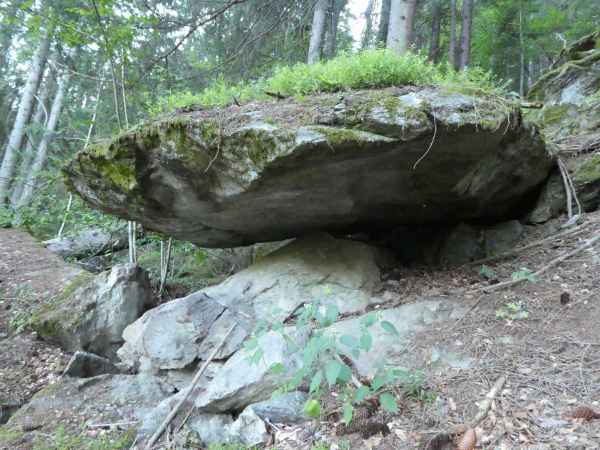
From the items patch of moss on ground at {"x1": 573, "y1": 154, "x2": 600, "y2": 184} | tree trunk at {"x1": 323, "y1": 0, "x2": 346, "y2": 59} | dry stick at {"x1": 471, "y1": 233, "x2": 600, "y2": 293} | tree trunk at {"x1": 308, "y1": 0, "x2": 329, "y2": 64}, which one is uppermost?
tree trunk at {"x1": 323, "y1": 0, "x2": 346, "y2": 59}

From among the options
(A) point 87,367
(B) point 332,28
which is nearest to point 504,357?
(A) point 87,367

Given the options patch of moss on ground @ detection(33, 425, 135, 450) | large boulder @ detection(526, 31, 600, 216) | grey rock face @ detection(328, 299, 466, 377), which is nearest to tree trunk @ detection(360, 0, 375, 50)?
large boulder @ detection(526, 31, 600, 216)

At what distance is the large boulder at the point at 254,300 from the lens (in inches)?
179

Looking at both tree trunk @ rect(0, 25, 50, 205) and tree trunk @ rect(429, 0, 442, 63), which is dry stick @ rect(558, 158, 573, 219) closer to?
tree trunk @ rect(429, 0, 442, 63)

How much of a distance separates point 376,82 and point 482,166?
1645 millimetres

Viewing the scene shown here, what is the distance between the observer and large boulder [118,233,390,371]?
14.9 ft

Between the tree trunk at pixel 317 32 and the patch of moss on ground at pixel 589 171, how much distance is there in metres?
5.65

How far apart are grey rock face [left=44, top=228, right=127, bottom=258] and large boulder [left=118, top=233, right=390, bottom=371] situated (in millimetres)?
5457

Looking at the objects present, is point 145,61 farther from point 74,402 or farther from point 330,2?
point 74,402

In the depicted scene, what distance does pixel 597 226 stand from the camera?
470cm

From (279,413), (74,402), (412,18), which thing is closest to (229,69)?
(412,18)

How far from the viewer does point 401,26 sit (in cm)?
605

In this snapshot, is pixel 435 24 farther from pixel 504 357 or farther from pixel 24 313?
pixel 24 313

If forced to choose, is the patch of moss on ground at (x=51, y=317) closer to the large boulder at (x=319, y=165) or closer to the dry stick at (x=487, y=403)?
the large boulder at (x=319, y=165)
